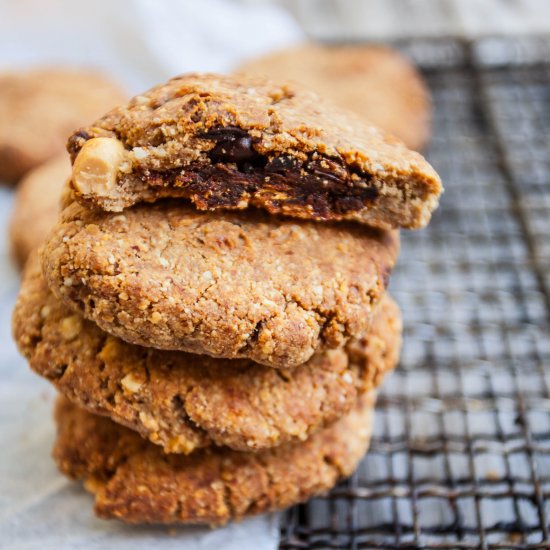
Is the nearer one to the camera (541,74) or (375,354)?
(375,354)

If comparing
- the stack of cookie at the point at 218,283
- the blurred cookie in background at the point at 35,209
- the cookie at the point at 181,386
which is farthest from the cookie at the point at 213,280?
the blurred cookie in background at the point at 35,209

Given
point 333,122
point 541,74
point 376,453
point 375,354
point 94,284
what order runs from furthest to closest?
1. point 541,74
2. point 376,453
3. point 375,354
4. point 333,122
5. point 94,284

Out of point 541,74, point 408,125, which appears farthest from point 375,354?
point 541,74

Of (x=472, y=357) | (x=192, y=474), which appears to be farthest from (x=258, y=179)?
(x=472, y=357)

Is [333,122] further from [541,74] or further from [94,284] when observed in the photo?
[541,74]

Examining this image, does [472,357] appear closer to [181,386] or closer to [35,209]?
[181,386]

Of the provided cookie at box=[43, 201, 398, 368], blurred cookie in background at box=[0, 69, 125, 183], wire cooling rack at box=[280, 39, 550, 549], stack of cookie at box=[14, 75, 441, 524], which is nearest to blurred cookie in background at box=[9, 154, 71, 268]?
blurred cookie in background at box=[0, 69, 125, 183]
